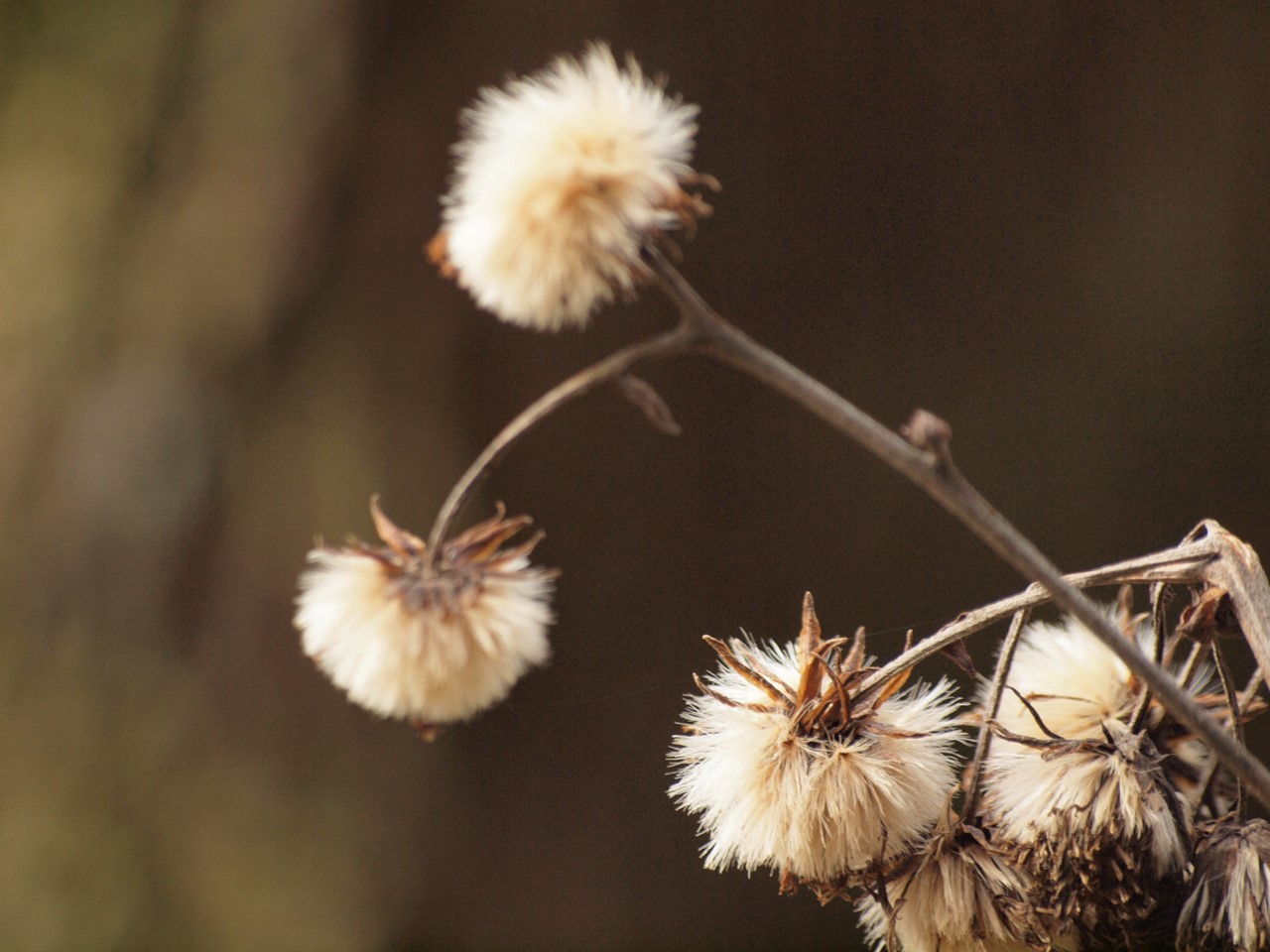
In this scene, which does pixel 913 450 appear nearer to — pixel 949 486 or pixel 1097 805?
pixel 949 486

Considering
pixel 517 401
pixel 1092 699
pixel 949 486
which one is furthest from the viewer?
pixel 517 401

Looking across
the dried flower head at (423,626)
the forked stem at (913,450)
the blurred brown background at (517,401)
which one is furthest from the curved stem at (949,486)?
the blurred brown background at (517,401)

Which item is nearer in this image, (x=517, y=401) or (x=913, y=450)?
(x=913, y=450)

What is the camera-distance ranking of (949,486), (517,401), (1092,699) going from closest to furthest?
(949,486)
(1092,699)
(517,401)

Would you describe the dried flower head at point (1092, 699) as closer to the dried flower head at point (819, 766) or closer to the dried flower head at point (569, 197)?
the dried flower head at point (819, 766)

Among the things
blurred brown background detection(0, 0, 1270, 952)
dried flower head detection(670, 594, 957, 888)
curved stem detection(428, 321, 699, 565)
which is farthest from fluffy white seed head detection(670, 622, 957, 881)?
blurred brown background detection(0, 0, 1270, 952)

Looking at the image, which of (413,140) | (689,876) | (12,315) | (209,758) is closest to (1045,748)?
(689,876)

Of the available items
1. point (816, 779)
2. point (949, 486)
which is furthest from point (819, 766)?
point (949, 486)
